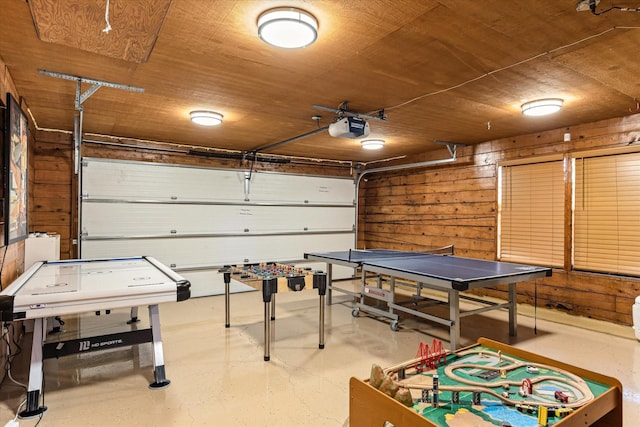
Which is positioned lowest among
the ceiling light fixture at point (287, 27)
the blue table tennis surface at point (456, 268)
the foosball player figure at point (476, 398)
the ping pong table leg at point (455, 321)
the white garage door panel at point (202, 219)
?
the ping pong table leg at point (455, 321)

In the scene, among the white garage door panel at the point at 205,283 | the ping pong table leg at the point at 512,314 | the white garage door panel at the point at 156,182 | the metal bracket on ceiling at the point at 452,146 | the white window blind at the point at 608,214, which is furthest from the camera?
the white garage door panel at the point at 205,283

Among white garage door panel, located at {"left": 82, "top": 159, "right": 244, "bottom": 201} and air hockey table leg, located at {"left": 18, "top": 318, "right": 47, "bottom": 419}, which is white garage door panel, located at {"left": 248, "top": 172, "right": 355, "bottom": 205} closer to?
white garage door panel, located at {"left": 82, "top": 159, "right": 244, "bottom": 201}

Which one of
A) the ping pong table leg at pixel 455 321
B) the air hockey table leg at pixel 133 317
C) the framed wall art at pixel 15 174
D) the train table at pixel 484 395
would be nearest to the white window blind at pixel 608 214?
the ping pong table leg at pixel 455 321

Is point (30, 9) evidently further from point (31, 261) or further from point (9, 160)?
point (31, 261)

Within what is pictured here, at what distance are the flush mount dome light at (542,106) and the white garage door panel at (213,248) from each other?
4.68 metres

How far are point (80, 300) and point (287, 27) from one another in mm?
2183

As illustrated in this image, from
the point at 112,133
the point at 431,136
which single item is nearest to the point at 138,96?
the point at 112,133

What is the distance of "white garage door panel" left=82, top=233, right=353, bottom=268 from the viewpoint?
5.63m

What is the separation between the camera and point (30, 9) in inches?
81.7

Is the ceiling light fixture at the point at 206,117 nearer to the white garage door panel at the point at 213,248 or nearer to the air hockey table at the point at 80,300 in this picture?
the air hockey table at the point at 80,300

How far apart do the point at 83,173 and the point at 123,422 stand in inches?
165

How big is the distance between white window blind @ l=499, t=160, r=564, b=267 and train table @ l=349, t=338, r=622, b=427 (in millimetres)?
3691

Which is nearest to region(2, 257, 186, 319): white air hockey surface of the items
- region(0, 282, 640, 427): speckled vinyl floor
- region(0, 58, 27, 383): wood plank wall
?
region(0, 58, 27, 383): wood plank wall

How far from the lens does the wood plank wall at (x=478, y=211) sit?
14.9ft
